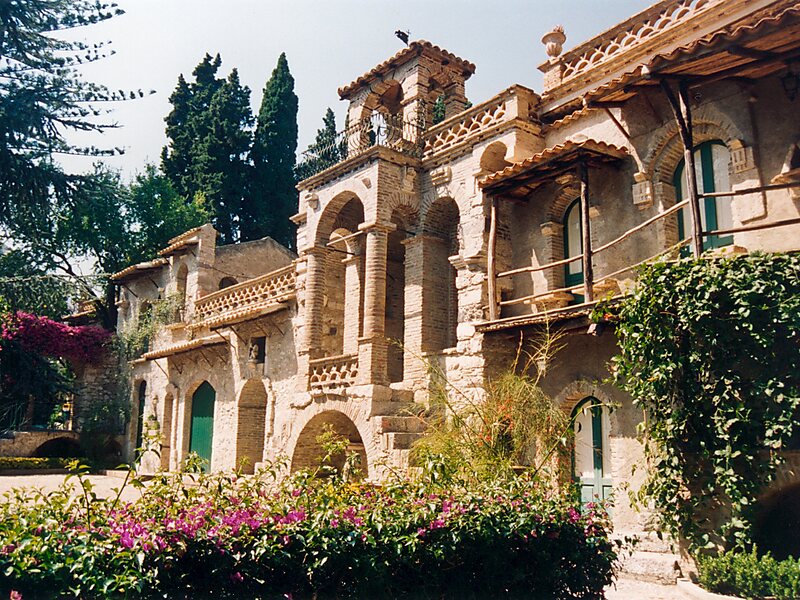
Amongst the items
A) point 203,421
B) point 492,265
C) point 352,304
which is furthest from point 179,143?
point 492,265

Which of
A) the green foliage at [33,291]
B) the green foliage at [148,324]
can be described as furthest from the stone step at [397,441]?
the green foliage at [148,324]

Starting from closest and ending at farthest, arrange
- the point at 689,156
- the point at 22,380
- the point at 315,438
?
the point at 689,156, the point at 315,438, the point at 22,380

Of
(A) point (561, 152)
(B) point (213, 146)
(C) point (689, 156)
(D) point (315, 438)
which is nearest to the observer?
(C) point (689, 156)

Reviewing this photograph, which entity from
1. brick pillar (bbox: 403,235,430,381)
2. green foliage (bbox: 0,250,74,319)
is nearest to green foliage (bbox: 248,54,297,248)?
green foliage (bbox: 0,250,74,319)

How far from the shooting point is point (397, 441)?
43.2ft

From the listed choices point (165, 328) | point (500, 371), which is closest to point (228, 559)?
point (500, 371)

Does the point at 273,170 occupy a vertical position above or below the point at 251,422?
above

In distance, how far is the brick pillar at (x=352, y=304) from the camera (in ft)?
55.5

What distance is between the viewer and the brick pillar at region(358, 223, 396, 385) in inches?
565

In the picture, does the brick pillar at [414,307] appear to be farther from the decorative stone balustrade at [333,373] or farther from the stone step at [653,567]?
the stone step at [653,567]

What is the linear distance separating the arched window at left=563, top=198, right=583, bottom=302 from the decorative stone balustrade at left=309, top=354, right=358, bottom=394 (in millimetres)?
4692

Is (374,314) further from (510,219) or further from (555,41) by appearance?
(555,41)

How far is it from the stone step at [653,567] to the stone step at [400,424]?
4655 mm

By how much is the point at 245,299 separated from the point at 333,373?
551cm
